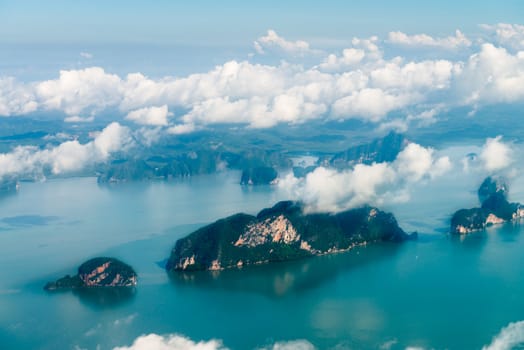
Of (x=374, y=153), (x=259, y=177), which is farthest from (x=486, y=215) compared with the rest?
(x=374, y=153)

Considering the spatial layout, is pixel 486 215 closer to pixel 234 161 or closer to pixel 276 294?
pixel 276 294

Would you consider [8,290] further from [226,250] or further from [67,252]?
[226,250]

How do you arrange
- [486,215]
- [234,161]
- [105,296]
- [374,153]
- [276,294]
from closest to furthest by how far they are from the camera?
[105,296], [276,294], [486,215], [374,153], [234,161]

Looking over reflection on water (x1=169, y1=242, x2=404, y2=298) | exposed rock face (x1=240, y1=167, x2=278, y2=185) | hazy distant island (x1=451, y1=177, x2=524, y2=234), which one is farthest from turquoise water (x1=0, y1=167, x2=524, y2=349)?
exposed rock face (x1=240, y1=167, x2=278, y2=185)

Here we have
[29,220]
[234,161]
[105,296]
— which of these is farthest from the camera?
[234,161]

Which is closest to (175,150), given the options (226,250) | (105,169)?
(105,169)

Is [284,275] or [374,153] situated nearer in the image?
[284,275]
